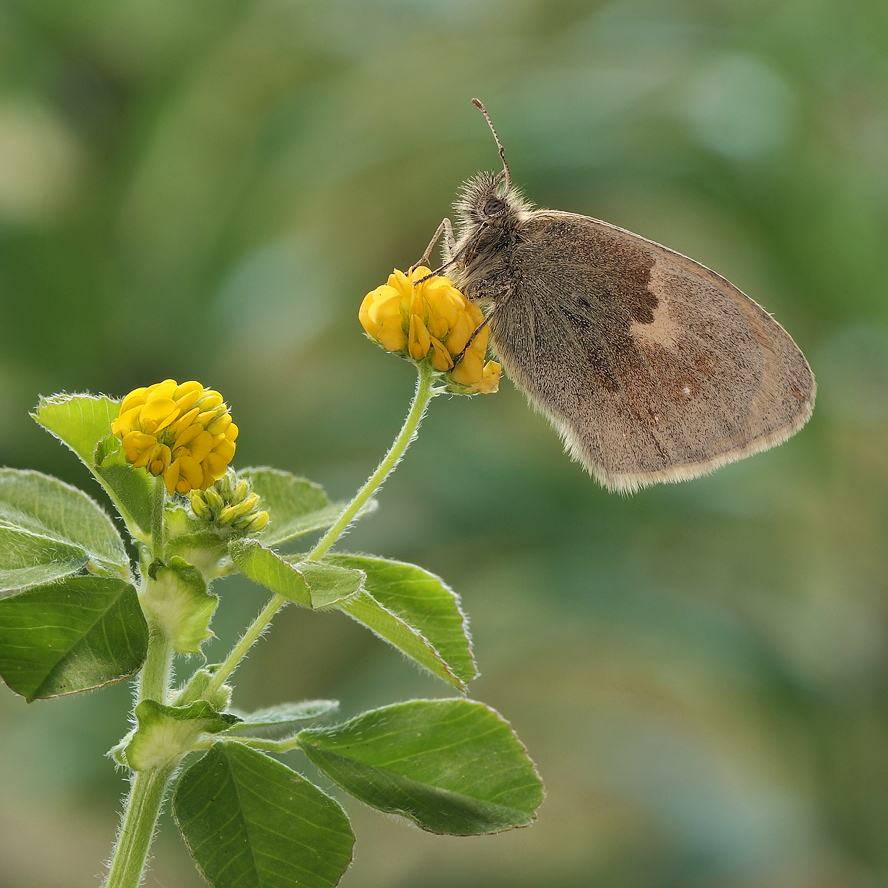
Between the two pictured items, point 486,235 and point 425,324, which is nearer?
point 425,324

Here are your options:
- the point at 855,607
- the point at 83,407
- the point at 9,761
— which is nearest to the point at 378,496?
the point at 9,761

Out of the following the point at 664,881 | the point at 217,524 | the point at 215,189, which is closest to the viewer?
the point at 217,524

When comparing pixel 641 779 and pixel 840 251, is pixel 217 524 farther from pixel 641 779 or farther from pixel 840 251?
pixel 840 251

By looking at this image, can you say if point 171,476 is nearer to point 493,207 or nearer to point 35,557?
Result: point 35,557

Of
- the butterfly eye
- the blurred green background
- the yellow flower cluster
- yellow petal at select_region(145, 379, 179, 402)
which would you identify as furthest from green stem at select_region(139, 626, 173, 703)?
the blurred green background

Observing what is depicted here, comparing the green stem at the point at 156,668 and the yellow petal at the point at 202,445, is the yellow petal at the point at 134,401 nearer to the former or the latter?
the yellow petal at the point at 202,445

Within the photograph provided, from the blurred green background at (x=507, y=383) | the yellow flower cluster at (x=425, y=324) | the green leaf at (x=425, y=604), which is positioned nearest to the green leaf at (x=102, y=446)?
the green leaf at (x=425, y=604)

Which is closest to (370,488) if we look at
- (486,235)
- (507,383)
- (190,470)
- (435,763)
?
(190,470)
